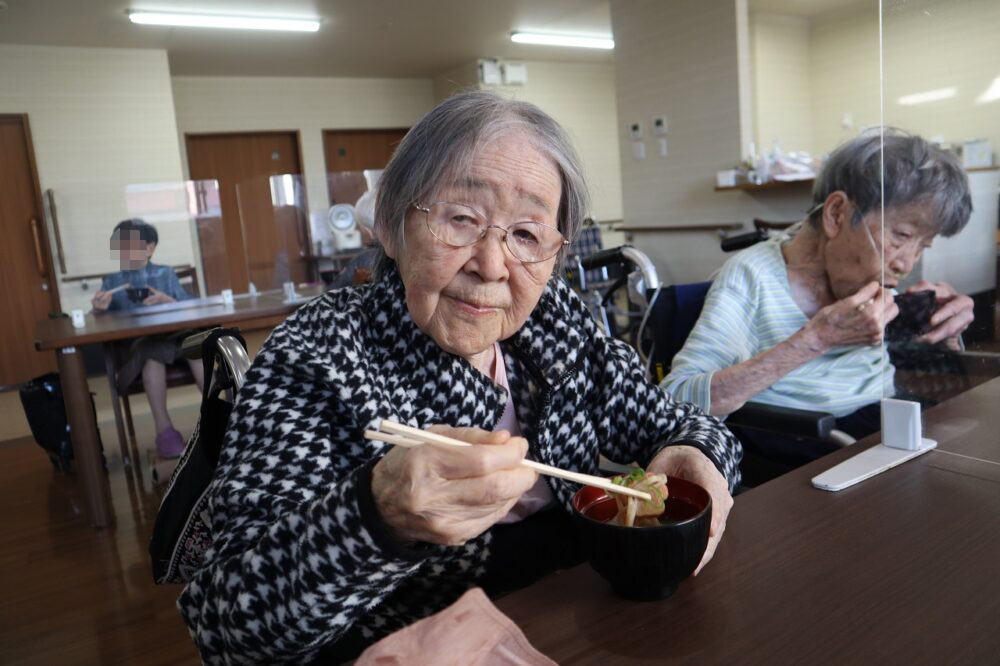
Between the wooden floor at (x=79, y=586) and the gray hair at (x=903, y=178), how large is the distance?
80.4 inches

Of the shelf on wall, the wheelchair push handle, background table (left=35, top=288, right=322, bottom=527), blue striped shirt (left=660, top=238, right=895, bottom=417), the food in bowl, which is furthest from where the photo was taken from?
the shelf on wall

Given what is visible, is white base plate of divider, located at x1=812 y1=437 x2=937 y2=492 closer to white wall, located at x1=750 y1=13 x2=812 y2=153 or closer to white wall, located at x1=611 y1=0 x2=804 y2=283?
white wall, located at x1=611 y1=0 x2=804 y2=283

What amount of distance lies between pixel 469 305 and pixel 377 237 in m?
0.21

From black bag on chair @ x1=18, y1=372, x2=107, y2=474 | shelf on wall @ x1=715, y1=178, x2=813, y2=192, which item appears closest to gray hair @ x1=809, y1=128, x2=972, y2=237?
shelf on wall @ x1=715, y1=178, x2=813, y2=192

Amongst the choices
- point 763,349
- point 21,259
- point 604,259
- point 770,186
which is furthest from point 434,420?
point 21,259

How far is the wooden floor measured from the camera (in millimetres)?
2086

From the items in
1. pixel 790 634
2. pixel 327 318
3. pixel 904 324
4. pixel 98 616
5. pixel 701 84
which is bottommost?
pixel 98 616

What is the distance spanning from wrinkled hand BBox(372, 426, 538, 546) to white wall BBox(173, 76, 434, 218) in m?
7.38

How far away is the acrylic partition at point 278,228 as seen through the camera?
5977 millimetres

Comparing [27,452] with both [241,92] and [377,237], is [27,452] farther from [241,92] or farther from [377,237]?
[241,92]

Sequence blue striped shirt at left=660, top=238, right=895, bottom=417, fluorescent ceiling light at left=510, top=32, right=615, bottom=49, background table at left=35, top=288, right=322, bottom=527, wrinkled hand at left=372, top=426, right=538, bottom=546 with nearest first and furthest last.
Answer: wrinkled hand at left=372, top=426, right=538, bottom=546 → blue striped shirt at left=660, top=238, right=895, bottom=417 → background table at left=35, top=288, right=322, bottom=527 → fluorescent ceiling light at left=510, top=32, right=615, bottom=49

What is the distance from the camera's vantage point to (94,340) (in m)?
3.18

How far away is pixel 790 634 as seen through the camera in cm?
61

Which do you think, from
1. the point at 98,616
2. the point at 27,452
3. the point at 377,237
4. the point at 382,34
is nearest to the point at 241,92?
the point at 382,34
